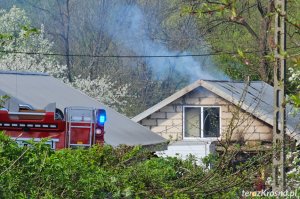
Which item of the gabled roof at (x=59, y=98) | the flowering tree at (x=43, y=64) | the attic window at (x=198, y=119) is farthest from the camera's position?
the flowering tree at (x=43, y=64)

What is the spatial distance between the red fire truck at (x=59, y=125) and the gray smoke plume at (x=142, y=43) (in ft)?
128

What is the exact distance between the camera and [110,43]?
5638cm

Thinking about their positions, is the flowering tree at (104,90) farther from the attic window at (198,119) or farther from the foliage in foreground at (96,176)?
the foliage in foreground at (96,176)

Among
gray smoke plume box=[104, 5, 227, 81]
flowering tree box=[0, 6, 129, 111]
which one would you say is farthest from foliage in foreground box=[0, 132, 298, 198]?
gray smoke plume box=[104, 5, 227, 81]

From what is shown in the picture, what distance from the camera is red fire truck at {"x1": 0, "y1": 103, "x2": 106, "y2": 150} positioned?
15.2 meters

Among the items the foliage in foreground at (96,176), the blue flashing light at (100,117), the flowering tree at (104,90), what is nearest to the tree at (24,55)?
the flowering tree at (104,90)

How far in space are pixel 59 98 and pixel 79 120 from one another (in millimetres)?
7444

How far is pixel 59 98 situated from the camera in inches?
904

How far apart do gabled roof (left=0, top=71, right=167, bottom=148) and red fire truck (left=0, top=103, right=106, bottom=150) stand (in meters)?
5.03

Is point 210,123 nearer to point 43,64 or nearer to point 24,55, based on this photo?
point 24,55

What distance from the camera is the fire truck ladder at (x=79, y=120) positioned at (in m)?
15.4

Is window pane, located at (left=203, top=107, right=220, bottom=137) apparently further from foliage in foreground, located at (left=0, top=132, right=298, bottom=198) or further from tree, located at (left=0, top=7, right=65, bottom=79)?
foliage in foreground, located at (left=0, top=132, right=298, bottom=198)

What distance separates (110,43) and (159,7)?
3569mm

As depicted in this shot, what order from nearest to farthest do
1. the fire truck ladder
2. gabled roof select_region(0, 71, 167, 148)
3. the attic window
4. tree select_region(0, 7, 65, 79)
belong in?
the fire truck ladder → gabled roof select_region(0, 71, 167, 148) → the attic window → tree select_region(0, 7, 65, 79)
